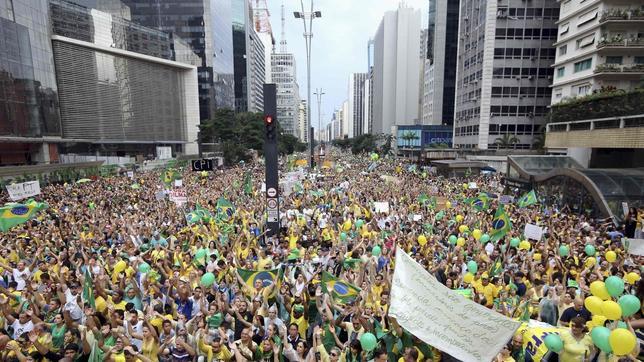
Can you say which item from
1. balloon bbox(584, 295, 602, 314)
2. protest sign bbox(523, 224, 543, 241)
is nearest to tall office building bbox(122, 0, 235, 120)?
protest sign bbox(523, 224, 543, 241)

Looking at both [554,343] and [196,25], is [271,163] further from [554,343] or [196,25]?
[196,25]

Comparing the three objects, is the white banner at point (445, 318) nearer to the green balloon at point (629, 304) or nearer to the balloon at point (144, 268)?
the green balloon at point (629, 304)

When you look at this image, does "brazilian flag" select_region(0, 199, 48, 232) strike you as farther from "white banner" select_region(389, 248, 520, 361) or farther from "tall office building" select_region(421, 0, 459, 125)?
"tall office building" select_region(421, 0, 459, 125)

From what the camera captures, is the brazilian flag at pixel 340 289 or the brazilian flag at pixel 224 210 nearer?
the brazilian flag at pixel 340 289

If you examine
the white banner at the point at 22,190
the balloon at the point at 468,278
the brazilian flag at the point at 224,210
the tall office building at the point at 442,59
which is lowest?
the brazilian flag at the point at 224,210

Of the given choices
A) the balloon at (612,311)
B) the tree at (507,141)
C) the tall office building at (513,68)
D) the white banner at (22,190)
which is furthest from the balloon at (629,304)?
the tall office building at (513,68)

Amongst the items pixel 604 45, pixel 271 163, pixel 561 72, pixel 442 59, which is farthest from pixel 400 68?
pixel 271 163

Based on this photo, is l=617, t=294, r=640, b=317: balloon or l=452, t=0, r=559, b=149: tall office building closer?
l=617, t=294, r=640, b=317: balloon

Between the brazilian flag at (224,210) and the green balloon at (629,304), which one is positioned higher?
the green balloon at (629,304)
